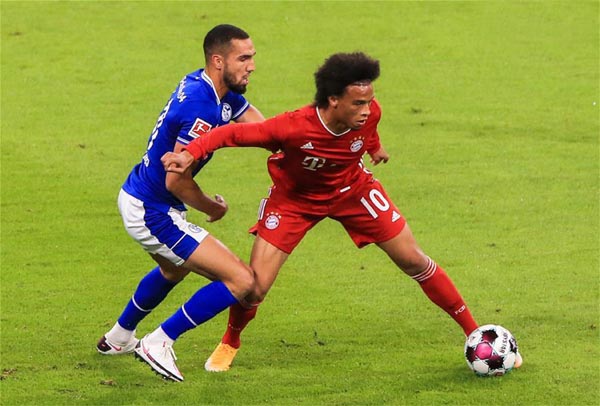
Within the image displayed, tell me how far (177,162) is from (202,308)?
1179 mm

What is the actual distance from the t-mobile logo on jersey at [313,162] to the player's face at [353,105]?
0.33 metres

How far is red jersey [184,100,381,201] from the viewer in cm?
823

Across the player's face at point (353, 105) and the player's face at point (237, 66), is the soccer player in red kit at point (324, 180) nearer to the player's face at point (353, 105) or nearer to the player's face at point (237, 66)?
the player's face at point (353, 105)

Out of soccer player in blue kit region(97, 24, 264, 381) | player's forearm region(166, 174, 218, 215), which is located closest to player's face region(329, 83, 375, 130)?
soccer player in blue kit region(97, 24, 264, 381)

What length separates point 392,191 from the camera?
44.2 feet

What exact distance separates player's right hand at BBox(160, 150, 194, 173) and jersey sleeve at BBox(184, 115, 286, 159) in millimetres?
71

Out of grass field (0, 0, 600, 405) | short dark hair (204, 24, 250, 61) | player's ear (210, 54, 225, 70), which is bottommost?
grass field (0, 0, 600, 405)

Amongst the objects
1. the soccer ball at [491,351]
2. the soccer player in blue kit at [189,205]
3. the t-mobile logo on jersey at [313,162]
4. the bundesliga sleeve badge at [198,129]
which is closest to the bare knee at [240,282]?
the soccer player in blue kit at [189,205]

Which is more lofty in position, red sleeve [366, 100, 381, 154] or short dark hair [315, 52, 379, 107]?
short dark hair [315, 52, 379, 107]

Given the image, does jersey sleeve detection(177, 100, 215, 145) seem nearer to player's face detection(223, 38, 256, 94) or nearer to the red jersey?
the red jersey

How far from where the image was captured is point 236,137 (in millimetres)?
8219

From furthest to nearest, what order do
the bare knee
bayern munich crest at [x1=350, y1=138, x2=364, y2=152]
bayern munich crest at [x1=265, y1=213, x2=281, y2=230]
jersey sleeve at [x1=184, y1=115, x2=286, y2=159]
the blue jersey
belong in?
bayern munich crest at [x1=265, y1=213, x2=281, y2=230], bayern munich crest at [x1=350, y1=138, x2=364, y2=152], the bare knee, the blue jersey, jersey sleeve at [x1=184, y1=115, x2=286, y2=159]

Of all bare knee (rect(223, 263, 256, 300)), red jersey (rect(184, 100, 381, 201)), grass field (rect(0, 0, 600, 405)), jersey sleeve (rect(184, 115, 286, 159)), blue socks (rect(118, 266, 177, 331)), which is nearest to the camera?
jersey sleeve (rect(184, 115, 286, 159))

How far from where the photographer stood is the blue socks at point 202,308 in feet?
27.8
